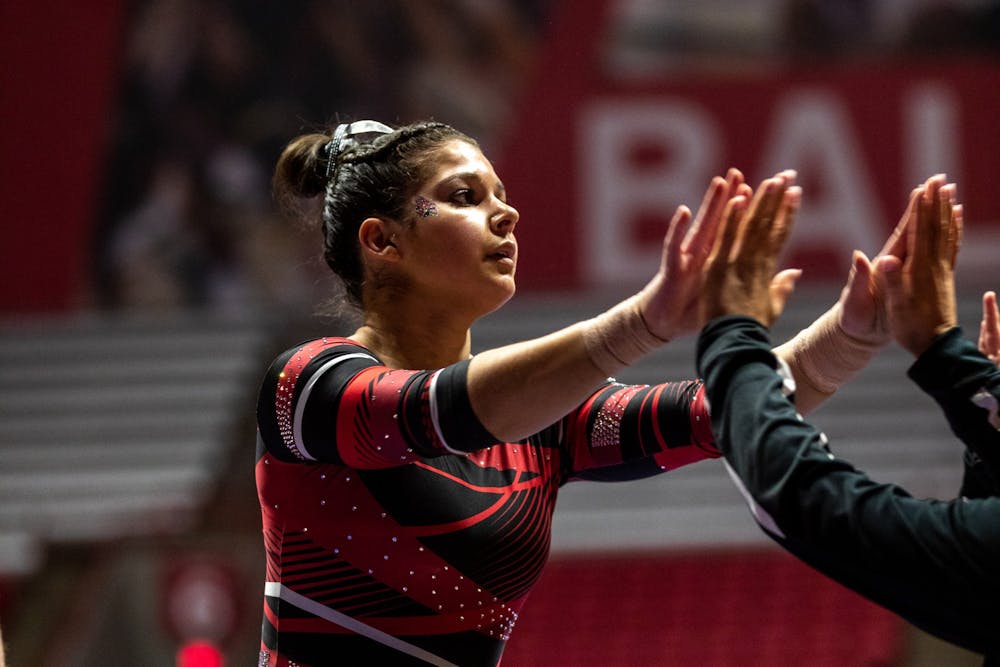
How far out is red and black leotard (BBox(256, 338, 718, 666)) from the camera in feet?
5.31

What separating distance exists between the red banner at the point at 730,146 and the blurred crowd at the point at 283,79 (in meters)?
0.18

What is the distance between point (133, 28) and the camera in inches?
295

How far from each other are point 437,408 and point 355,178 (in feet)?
1.96

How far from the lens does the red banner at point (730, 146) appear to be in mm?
7133

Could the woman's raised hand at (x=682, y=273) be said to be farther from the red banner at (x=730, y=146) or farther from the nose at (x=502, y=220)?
the red banner at (x=730, y=146)

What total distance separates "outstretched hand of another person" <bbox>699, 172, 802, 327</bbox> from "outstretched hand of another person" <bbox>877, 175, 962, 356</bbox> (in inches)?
5.0

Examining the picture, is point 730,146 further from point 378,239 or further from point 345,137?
point 378,239

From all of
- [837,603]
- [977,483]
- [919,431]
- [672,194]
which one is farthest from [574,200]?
[977,483]

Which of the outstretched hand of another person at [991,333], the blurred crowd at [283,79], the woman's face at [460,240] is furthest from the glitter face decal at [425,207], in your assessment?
the blurred crowd at [283,79]

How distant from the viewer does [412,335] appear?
1.89 meters

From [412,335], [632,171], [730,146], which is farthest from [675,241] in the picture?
[730,146]

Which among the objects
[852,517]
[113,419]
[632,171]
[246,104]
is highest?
[852,517]

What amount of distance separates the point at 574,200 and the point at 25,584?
366 cm

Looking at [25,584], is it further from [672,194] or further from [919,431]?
[919,431]
